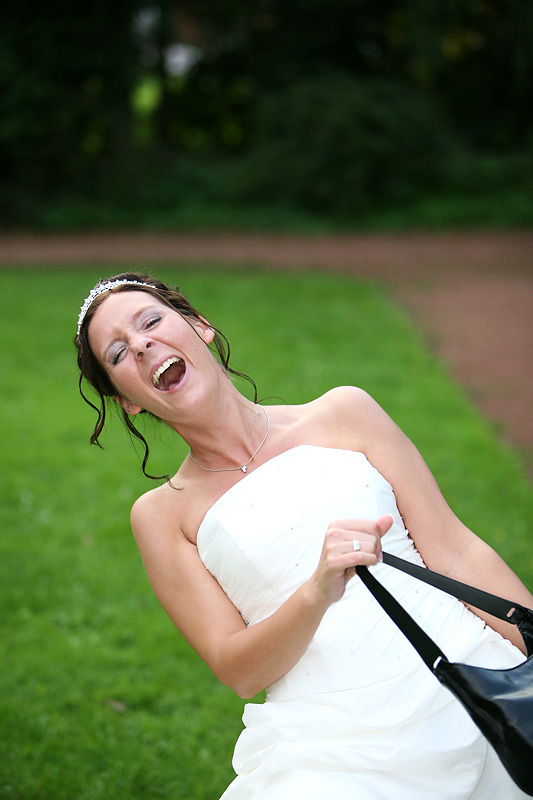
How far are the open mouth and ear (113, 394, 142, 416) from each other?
0.11 meters

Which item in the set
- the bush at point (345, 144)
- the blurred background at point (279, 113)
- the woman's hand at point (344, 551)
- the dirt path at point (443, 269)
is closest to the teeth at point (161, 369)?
the woman's hand at point (344, 551)

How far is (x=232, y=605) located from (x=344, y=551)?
0.59 metres

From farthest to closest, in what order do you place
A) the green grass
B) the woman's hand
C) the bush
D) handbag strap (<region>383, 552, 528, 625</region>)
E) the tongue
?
the bush → the green grass → the tongue → handbag strap (<region>383, 552, 528, 625</region>) → the woman's hand

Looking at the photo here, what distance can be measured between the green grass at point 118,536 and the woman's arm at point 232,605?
44.1 inches

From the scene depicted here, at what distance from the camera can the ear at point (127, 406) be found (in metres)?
2.57

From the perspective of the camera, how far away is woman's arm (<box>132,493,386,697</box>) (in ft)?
6.25

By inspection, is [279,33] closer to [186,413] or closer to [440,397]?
[440,397]

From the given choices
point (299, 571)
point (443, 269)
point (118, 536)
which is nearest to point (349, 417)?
point (299, 571)

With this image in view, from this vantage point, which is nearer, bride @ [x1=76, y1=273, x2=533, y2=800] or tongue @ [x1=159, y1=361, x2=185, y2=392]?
bride @ [x1=76, y1=273, x2=533, y2=800]

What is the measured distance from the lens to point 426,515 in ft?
8.06

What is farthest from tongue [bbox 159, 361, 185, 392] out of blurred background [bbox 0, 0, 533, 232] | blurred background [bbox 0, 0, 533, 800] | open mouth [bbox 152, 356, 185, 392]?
blurred background [bbox 0, 0, 533, 232]

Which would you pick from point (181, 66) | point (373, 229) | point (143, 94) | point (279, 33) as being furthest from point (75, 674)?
point (143, 94)

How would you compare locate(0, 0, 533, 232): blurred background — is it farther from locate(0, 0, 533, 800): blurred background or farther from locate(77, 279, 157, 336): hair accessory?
locate(77, 279, 157, 336): hair accessory

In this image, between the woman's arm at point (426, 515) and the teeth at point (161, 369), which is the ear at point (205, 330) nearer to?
the teeth at point (161, 369)
